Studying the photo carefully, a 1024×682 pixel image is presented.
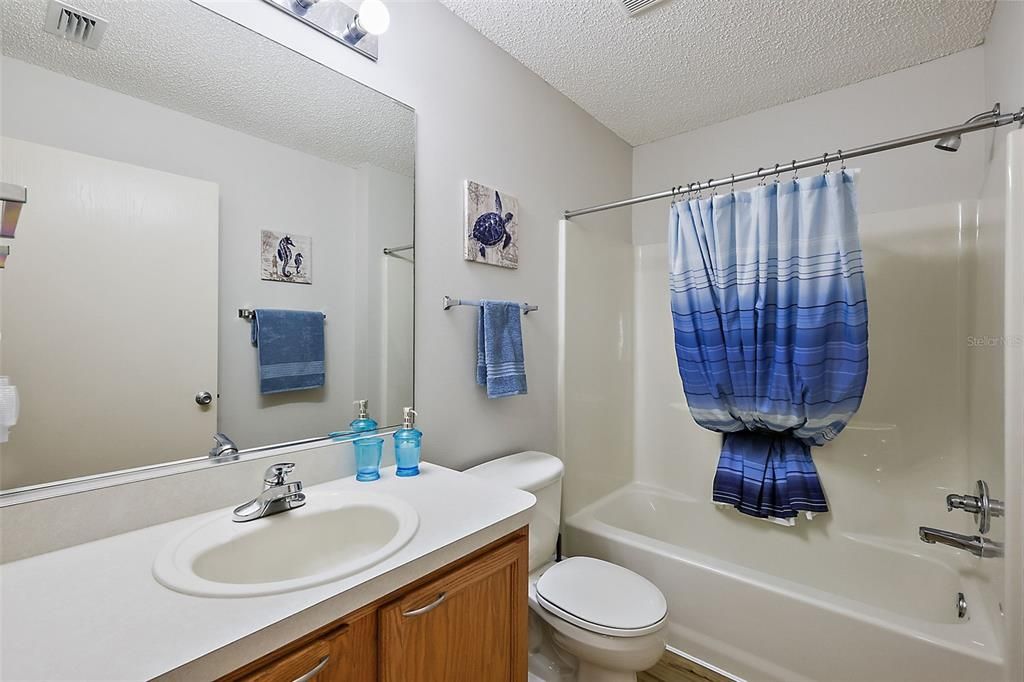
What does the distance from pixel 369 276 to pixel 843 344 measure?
5.56 ft

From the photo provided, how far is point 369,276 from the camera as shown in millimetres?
1383

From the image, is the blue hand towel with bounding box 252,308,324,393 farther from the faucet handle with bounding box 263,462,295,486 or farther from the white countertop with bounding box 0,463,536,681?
the white countertop with bounding box 0,463,536,681

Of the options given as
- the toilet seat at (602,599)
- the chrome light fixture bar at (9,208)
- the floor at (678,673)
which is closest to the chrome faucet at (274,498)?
the chrome light fixture bar at (9,208)

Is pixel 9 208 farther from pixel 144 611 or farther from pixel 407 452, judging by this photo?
pixel 407 452

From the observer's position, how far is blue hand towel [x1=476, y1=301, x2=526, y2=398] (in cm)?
167

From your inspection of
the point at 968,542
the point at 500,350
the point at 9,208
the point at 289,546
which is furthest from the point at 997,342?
the point at 9,208

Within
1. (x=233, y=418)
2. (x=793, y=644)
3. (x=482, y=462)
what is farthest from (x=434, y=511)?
(x=793, y=644)

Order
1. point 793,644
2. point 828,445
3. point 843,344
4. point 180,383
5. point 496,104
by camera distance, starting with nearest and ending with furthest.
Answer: point 180,383 < point 793,644 < point 843,344 < point 496,104 < point 828,445

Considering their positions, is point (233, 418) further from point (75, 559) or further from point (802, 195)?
point (802, 195)

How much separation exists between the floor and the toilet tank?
57 centimetres

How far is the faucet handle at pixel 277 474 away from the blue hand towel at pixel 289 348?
8.9 inches

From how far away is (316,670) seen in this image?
68 cm

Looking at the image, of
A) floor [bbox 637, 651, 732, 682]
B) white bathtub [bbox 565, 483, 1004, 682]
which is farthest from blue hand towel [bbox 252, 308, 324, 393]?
floor [bbox 637, 651, 732, 682]

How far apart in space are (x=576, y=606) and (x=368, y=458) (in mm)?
809
